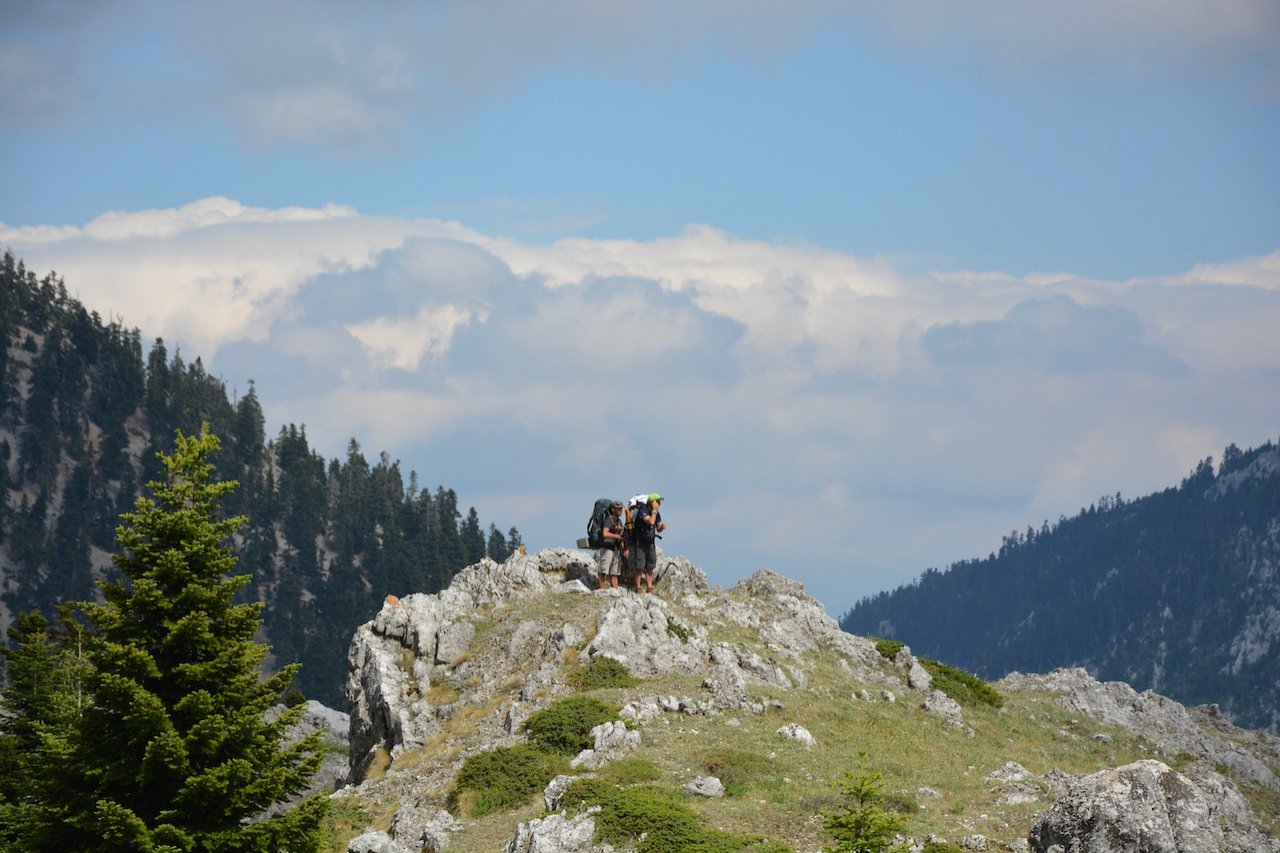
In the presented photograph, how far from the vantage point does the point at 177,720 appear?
30922mm

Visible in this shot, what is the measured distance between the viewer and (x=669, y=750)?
41.2m

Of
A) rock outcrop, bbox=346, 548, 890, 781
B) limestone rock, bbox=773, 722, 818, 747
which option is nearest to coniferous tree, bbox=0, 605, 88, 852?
rock outcrop, bbox=346, 548, 890, 781

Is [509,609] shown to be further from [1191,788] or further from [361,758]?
[1191,788]

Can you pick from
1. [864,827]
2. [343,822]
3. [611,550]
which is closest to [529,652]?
[611,550]

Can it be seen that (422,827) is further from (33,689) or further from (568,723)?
(33,689)

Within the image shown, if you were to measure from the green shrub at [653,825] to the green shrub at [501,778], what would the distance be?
312cm

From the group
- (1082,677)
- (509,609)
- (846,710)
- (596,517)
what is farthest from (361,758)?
(1082,677)

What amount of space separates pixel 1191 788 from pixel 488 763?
2052 cm

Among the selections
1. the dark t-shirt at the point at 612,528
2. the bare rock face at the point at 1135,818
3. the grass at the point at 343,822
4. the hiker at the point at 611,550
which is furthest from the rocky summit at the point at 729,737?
the dark t-shirt at the point at 612,528

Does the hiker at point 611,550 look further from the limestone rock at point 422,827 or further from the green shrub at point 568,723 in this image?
the limestone rock at point 422,827

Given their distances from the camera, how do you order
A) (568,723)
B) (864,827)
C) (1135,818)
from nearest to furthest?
(864,827) < (1135,818) < (568,723)

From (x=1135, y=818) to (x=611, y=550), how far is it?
30.3 metres

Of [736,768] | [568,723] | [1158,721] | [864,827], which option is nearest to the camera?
[864,827]

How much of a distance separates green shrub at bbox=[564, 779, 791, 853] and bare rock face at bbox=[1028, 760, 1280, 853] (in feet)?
23.1
